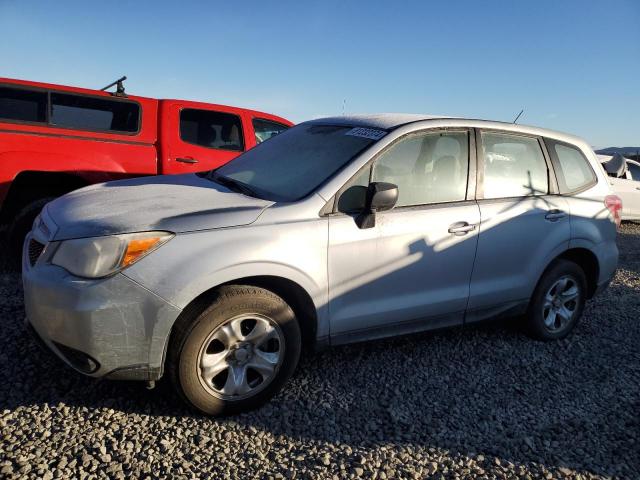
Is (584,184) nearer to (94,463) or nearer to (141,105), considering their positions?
(94,463)

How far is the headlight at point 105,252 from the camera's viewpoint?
91.5 inches

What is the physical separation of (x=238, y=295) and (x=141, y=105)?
3654mm

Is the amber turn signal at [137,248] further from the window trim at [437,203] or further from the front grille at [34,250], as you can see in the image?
the window trim at [437,203]

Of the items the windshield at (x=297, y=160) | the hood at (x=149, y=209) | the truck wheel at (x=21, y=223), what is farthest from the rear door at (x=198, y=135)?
the hood at (x=149, y=209)

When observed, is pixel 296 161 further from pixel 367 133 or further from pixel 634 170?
pixel 634 170

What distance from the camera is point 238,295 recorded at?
2525mm

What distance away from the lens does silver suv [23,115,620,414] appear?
2.37 meters

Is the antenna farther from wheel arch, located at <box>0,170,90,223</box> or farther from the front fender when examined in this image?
the front fender

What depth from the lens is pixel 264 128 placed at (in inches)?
248

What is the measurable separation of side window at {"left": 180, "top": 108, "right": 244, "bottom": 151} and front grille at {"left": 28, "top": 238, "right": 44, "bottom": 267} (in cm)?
302

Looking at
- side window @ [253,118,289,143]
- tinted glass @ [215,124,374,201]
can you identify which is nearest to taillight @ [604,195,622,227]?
tinted glass @ [215,124,374,201]

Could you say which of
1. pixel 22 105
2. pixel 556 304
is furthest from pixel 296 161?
pixel 22 105

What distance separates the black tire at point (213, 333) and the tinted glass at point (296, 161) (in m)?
0.66

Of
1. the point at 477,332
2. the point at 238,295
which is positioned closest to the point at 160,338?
the point at 238,295
